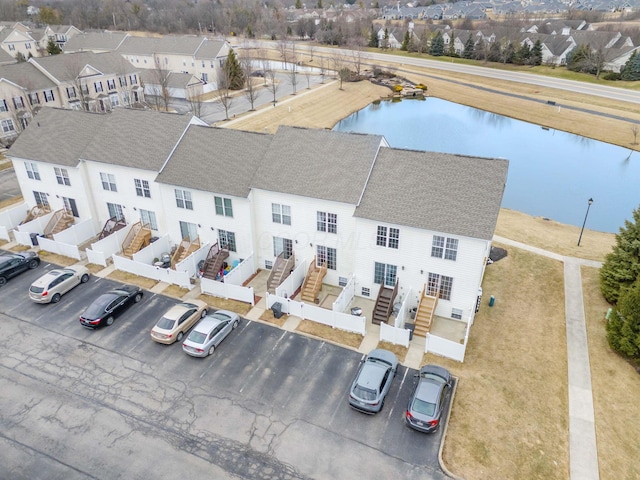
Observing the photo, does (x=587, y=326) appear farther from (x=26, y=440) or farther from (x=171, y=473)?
(x=26, y=440)

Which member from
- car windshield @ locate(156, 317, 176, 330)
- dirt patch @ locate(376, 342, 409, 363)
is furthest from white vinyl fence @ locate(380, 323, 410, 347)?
car windshield @ locate(156, 317, 176, 330)

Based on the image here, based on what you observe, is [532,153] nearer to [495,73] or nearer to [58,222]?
[495,73]

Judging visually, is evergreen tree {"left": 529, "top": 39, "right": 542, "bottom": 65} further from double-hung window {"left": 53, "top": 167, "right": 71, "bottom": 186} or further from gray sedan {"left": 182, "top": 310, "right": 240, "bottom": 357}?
gray sedan {"left": 182, "top": 310, "right": 240, "bottom": 357}

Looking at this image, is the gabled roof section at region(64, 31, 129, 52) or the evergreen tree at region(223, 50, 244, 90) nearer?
the evergreen tree at region(223, 50, 244, 90)

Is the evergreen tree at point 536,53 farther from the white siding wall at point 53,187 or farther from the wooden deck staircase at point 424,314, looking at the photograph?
the white siding wall at point 53,187

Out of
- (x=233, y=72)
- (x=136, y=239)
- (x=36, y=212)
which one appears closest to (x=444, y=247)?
(x=136, y=239)

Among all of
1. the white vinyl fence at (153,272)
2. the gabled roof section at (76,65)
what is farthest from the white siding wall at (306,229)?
the gabled roof section at (76,65)
